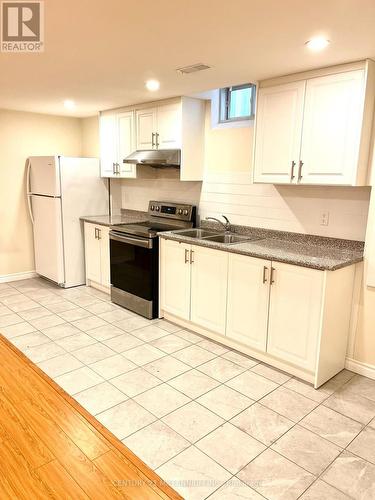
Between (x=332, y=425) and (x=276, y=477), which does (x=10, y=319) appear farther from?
(x=332, y=425)

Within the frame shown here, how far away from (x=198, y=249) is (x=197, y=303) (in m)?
0.52

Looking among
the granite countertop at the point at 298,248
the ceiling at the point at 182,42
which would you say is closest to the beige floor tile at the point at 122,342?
the granite countertop at the point at 298,248

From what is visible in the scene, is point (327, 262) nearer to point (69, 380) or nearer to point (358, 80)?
point (358, 80)

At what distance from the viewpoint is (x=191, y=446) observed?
81.3 inches

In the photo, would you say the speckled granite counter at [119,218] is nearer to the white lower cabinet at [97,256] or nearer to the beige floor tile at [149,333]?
the white lower cabinet at [97,256]

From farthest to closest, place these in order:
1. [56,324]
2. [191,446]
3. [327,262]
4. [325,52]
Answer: [56,324] → [327,262] → [325,52] → [191,446]

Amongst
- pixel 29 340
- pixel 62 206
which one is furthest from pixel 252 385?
pixel 62 206

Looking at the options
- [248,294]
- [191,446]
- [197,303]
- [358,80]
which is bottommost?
[191,446]

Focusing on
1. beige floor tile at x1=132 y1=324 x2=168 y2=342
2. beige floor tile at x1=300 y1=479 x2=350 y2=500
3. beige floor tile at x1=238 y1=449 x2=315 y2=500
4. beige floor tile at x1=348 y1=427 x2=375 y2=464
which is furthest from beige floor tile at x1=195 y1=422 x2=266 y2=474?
beige floor tile at x1=132 y1=324 x2=168 y2=342

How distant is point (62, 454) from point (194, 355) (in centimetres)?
137

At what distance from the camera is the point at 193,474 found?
1871mm

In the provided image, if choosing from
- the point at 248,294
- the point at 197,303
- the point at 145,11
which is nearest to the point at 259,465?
the point at 248,294

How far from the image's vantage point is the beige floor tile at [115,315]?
152 inches

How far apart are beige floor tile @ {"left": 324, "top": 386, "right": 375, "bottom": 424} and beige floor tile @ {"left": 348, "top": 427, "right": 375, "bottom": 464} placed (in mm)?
114
